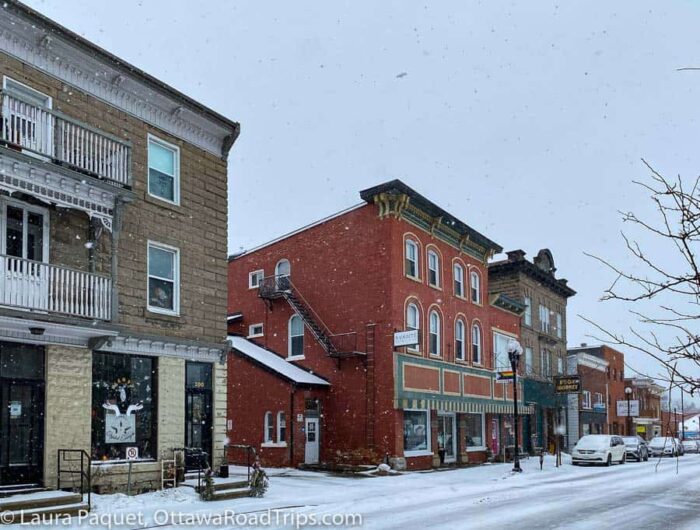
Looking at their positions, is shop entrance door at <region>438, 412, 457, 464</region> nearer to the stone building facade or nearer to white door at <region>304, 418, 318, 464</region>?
white door at <region>304, 418, 318, 464</region>

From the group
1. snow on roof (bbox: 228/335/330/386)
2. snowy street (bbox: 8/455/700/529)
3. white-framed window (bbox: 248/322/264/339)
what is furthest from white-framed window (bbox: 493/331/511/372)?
snowy street (bbox: 8/455/700/529)

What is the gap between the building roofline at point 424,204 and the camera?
29.9 metres

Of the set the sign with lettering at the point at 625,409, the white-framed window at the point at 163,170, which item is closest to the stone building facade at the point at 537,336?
the sign with lettering at the point at 625,409

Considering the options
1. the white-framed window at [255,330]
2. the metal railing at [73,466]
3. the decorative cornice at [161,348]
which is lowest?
the metal railing at [73,466]

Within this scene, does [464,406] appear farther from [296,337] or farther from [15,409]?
[15,409]

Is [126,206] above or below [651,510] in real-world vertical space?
above

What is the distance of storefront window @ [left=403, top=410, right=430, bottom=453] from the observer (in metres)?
30.0

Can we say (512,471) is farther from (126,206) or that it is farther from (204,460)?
(126,206)

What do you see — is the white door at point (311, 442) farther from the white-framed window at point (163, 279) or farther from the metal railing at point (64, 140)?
the metal railing at point (64, 140)

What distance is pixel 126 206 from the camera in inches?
736

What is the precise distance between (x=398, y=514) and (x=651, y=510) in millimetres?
5530

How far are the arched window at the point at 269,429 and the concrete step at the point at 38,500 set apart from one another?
48.6 feet

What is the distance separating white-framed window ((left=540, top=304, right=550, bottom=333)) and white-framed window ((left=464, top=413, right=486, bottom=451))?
13204 millimetres

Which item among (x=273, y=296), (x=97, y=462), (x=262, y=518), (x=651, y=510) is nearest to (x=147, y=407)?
(x=97, y=462)
